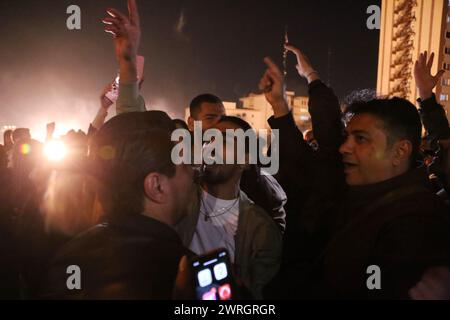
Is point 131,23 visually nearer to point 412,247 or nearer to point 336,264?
point 336,264

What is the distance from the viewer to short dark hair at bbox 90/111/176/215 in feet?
4.87

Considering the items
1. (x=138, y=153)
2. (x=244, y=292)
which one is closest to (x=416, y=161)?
(x=244, y=292)

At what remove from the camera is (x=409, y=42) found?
45.5 metres

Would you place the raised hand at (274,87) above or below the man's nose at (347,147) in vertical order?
above

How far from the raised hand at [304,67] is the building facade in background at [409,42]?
39660 millimetres

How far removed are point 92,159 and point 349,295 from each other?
143 cm

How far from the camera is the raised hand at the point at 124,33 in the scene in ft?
7.92

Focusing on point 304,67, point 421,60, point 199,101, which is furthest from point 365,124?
point 199,101

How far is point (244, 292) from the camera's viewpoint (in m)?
1.35

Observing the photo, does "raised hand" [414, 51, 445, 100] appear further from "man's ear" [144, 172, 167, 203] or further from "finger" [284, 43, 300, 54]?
"man's ear" [144, 172, 167, 203]

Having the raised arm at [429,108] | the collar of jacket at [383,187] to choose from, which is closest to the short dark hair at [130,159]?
the collar of jacket at [383,187]

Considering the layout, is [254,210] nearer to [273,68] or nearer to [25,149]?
[273,68]

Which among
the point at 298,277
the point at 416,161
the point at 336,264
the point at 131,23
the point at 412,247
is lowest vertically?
the point at 298,277

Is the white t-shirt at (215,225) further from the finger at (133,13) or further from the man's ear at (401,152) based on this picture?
the finger at (133,13)
